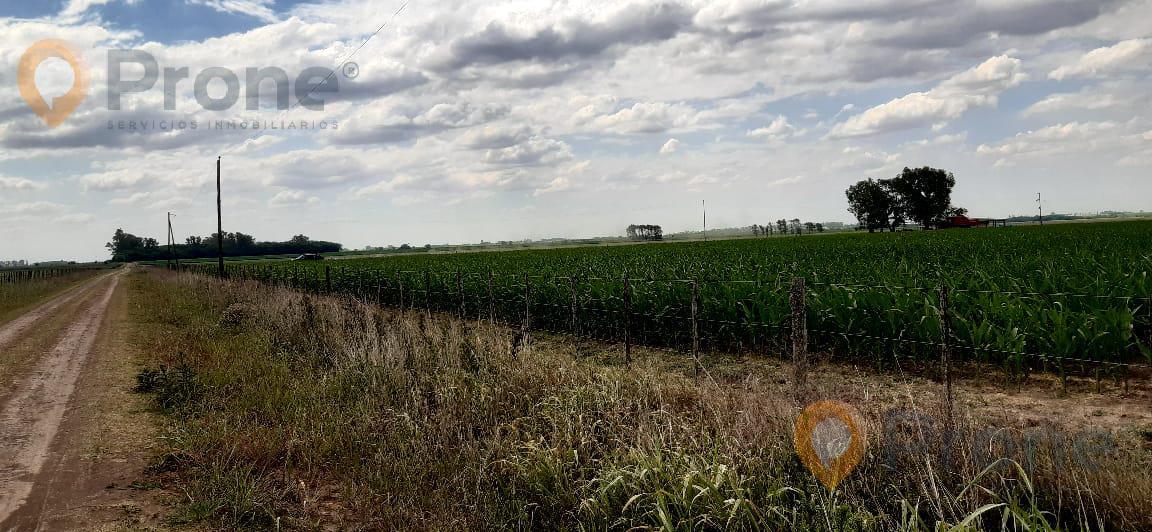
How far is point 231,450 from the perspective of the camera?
23.7ft

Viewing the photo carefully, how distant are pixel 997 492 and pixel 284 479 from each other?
5994 millimetres

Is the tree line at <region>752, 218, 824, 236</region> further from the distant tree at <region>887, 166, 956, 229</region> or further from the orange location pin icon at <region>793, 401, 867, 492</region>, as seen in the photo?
the orange location pin icon at <region>793, 401, 867, 492</region>

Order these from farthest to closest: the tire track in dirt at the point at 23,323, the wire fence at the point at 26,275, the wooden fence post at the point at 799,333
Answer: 1. the wire fence at the point at 26,275
2. the tire track in dirt at the point at 23,323
3. the wooden fence post at the point at 799,333

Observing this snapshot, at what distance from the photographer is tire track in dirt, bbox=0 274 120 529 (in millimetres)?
6914

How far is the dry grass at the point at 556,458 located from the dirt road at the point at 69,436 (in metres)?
0.54

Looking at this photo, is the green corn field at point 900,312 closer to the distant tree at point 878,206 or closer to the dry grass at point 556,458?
the dry grass at point 556,458

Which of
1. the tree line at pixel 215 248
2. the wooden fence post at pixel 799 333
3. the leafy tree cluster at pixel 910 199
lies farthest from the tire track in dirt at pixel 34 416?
the tree line at pixel 215 248

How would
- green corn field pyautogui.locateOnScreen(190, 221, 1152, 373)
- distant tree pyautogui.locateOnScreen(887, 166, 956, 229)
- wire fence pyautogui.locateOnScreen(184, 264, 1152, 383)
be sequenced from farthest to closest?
distant tree pyautogui.locateOnScreen(887, 166, 956, 229) < green corn field pyautogui.locateOnScreen(190, 221, 1152, 373) < wire fence pyautogui.locateOnScreen(184, 264, 1152, 383)

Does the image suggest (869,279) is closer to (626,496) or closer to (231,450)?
(626,496)

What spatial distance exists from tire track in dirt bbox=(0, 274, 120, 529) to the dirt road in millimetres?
11

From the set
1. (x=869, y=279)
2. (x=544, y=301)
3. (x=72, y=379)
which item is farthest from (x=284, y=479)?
(x=544, y=301)

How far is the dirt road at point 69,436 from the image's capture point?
6207 millimetres

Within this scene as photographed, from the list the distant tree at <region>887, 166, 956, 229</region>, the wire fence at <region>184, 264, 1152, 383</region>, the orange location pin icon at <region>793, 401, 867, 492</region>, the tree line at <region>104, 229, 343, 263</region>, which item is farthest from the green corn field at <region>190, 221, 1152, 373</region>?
the tree line at <region>104, 229, 343, 263</region>

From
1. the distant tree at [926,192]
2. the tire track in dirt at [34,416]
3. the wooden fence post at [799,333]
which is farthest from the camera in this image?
the distant tree at [926,192]
